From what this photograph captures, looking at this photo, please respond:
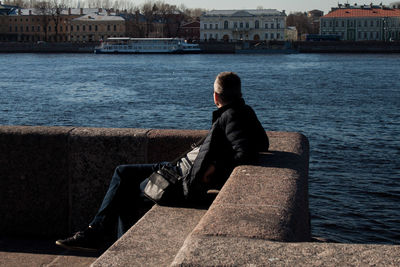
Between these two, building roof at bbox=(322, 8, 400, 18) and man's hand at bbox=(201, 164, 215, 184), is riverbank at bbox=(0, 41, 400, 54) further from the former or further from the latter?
man's hand at bbox=(201, 164, 215, 184)

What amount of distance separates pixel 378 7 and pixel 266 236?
8926 cm

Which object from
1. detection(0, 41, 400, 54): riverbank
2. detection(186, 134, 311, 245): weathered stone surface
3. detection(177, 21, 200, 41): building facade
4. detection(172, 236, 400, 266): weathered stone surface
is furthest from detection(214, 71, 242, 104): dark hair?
detection(177, 21, 200, 41): building facade

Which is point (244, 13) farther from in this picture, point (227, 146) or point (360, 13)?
point (227, 146)

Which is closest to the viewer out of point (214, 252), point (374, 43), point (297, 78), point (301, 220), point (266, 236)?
point (214, 252)

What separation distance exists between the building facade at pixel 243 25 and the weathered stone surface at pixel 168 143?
82.5 m

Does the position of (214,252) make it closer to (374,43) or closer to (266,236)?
(266,236)

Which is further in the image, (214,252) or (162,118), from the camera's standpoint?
(162,118)

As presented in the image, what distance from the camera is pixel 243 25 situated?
8606cm

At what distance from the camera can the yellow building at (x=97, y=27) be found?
84688 millimetres

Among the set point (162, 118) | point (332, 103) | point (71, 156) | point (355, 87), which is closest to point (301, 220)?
point (71, 156)

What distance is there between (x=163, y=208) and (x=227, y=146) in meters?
0.36

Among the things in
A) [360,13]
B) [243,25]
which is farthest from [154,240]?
[243,25]

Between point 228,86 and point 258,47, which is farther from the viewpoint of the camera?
point 258,47

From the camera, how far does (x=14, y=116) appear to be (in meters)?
17.8
